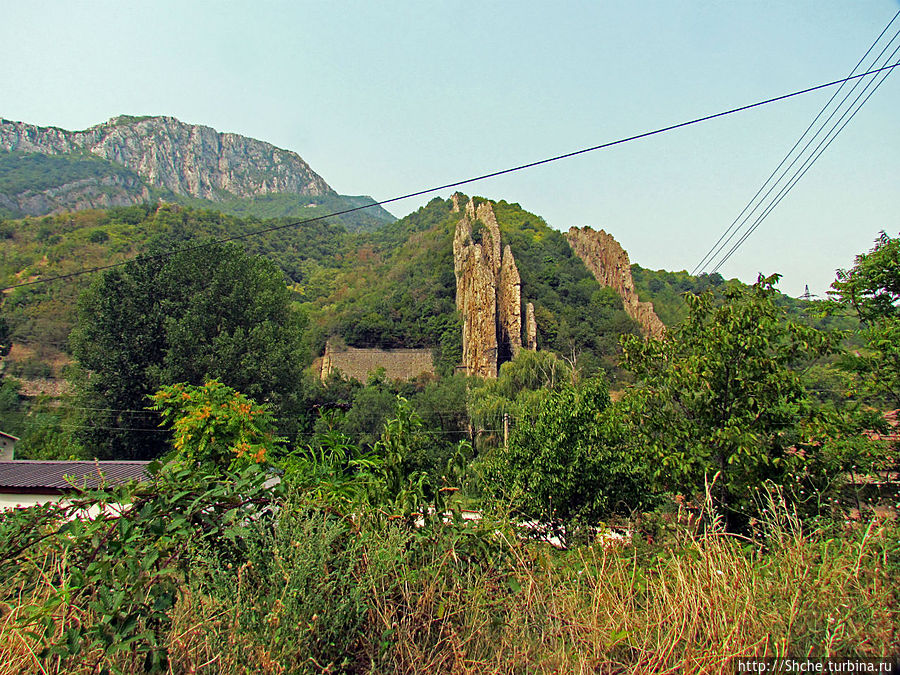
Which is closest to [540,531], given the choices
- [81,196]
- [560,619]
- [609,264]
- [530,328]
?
[560,619]

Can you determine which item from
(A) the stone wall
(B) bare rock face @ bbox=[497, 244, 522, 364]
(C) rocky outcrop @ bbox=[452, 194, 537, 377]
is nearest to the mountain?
(C) rocky outcrop @ bbox=[452, 194, 537, 377]

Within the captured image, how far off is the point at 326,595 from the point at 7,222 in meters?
72.8

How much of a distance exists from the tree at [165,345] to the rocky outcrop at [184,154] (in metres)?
109

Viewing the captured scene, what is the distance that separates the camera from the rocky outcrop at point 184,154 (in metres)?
117

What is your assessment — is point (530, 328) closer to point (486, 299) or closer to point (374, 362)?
point (486, 299)

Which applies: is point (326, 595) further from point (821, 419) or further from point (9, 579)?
point (821, 419)

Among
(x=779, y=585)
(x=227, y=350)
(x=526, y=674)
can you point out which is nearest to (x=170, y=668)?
(x=526, y=674)

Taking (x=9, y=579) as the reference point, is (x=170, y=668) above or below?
below

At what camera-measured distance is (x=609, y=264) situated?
2886 inches

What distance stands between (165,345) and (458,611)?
29.0 m

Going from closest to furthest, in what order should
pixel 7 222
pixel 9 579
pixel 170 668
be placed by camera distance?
pixel 170 668 → pixel 9 579 → pixel 7 222

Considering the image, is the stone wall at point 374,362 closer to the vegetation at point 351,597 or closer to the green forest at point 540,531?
the green forest at point 540,531

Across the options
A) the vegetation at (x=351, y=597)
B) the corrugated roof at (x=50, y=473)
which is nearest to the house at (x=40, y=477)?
the corrugated roof at (x=50, y=473)

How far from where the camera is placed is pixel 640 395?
789cm
